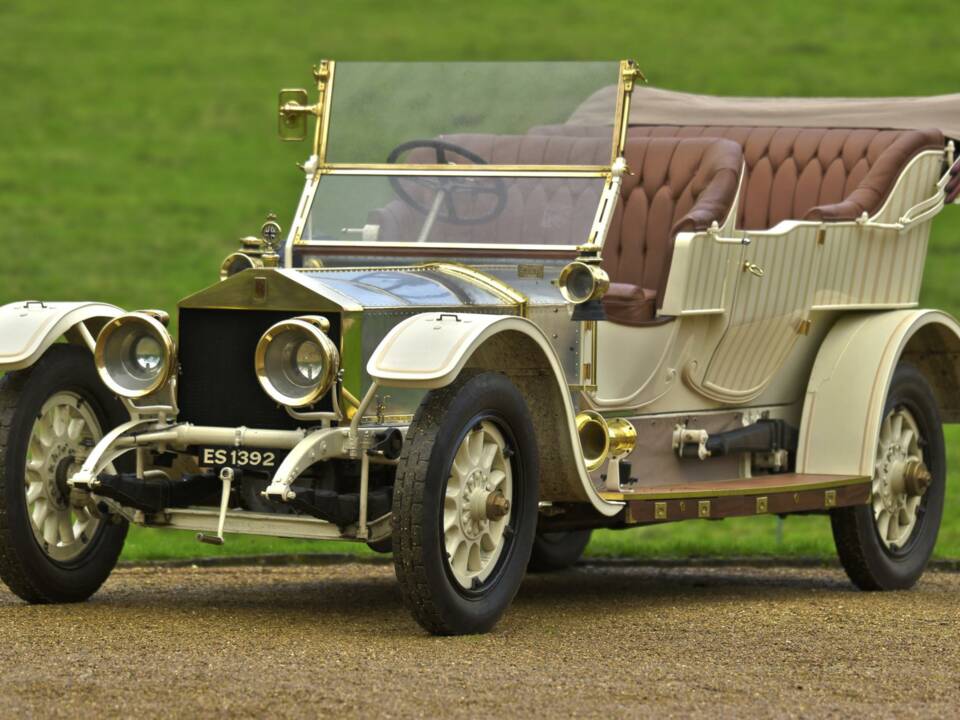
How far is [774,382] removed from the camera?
28.9 ft

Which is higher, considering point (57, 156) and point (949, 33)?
point (949, 33)

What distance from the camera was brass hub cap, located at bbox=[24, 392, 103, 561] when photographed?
725 centimetres

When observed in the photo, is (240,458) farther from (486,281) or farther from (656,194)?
(656,194)

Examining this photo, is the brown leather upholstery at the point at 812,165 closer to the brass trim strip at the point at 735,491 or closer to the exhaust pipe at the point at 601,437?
the brass trim strip at the point at 735,491

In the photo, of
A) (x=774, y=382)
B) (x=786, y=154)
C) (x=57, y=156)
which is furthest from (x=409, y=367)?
(x=57, y=156)

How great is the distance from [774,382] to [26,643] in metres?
3.81

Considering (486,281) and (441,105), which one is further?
(441,105)

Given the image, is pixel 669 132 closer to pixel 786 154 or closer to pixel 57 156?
pixel 786 154

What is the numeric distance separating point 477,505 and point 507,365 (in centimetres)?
66

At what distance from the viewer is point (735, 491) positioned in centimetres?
793

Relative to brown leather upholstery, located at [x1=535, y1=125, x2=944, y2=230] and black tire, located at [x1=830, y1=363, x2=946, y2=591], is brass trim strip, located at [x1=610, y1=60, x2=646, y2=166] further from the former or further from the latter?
black tire, located at [x1=830, y1=363, x2=946, y2=591]

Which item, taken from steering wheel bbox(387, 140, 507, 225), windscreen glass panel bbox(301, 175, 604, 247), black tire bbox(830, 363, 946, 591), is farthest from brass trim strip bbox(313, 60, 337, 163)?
black tire bbox(830, 363, 946, 591)

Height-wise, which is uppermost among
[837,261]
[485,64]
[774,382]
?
[485,64]

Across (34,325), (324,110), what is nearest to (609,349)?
(324,110)
